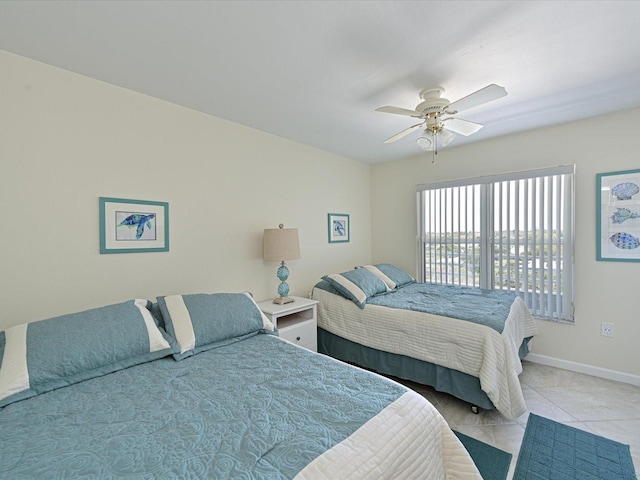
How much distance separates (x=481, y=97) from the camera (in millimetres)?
1747

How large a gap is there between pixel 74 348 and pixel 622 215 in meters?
4.11

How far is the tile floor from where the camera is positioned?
1.92m

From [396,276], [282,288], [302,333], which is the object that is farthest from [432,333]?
[282,288]

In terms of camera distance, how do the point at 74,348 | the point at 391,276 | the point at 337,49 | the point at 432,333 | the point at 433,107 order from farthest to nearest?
the point at 391,276
the point at 432,333
the point at 433,107
the point at 337,49
the point at 74,348

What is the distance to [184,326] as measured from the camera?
1.75 m

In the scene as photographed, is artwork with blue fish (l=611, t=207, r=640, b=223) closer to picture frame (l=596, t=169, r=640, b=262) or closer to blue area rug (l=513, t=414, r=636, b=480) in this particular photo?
picture frame (l=596, t=169, r=640, b=262)

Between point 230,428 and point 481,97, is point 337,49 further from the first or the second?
point 230,428

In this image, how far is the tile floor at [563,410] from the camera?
1.92 meters

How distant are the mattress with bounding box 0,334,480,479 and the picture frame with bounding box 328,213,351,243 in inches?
89.3

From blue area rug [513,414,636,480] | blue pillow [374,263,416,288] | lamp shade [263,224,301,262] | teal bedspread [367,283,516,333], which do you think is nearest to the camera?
blue area rug [513,414,636,480]

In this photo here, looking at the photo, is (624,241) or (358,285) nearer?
(624,241)

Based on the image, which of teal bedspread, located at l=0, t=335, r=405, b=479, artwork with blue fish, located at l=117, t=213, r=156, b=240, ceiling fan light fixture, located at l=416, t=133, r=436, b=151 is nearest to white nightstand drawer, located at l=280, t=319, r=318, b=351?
teal bedspread, located at l=0, t=335, r=405, b=479

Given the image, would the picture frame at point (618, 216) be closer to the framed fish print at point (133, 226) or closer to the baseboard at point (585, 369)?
the baseboard at point (585, 369)

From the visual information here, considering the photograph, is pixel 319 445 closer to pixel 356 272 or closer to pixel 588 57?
pixel 356 272
